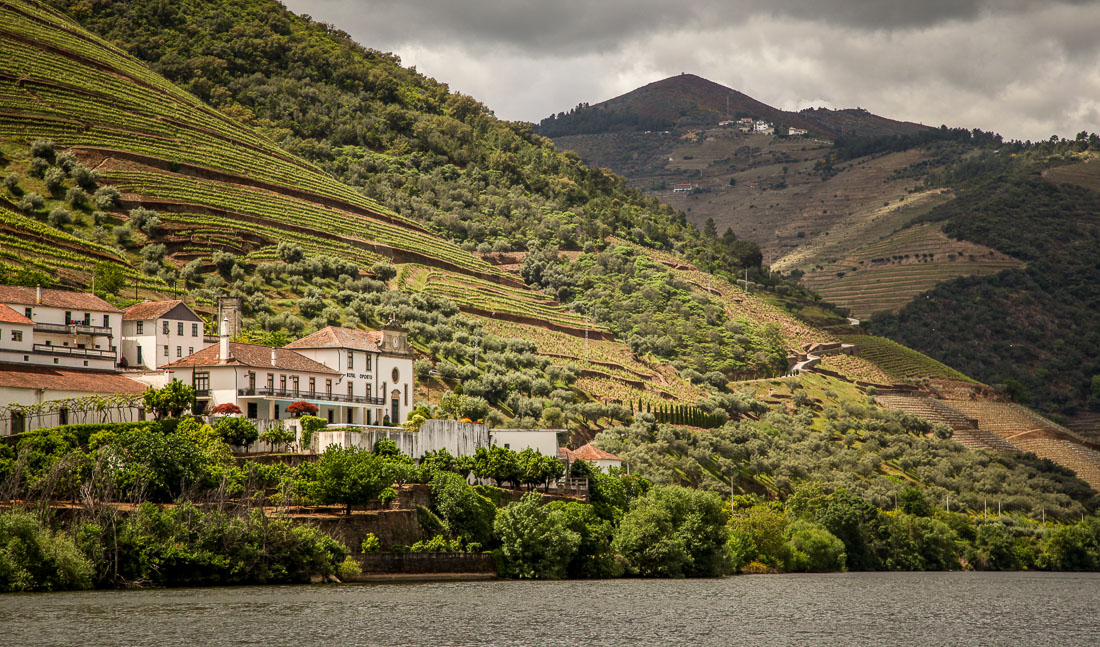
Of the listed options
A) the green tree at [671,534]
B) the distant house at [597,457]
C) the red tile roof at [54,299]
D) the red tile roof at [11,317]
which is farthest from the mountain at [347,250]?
the green tree at [671,534]

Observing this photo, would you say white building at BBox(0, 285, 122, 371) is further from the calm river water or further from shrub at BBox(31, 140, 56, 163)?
shrub at BBox(31, 140, 56, 163)

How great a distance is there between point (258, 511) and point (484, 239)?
127840 millimetres

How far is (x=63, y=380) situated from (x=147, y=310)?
1408 cm

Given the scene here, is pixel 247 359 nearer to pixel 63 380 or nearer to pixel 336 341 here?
pixel 336 341

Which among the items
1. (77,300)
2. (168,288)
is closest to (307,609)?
(77,300)

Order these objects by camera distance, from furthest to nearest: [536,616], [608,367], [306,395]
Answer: [608,367] → [306,395] → [536,616]

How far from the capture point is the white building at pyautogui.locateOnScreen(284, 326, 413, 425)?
82625mm

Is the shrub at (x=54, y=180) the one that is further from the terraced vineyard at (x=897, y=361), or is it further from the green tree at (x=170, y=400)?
the terraced vineyard at (x=897, y=361)

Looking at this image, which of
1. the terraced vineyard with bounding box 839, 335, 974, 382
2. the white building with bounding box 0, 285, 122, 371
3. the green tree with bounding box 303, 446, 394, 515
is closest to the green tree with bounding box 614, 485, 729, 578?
the green tree with bounding box 303, 446, 394, 515

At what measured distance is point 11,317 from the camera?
70125mm

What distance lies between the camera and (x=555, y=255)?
184000 millimetres

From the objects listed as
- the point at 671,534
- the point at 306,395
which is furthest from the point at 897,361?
the point at 306,395

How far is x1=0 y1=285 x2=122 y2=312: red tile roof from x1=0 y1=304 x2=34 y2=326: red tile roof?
96.5 inches

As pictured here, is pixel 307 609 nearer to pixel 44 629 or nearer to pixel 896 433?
pixel 44 629
